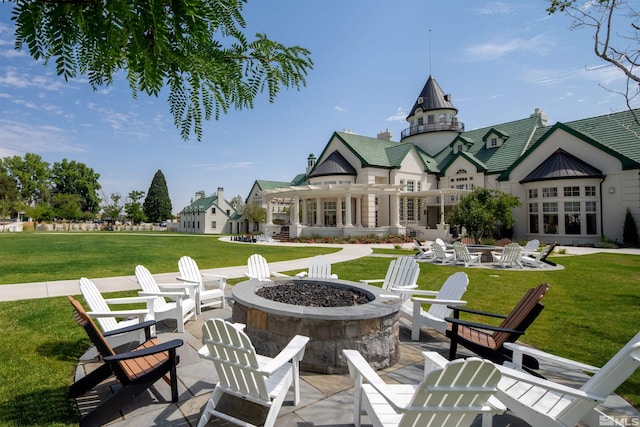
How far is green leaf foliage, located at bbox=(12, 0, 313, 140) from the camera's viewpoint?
150cm

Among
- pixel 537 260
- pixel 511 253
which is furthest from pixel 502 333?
pixel 537 260

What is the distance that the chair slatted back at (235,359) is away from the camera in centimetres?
269

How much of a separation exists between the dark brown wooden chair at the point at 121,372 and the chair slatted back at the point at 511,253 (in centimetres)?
1410

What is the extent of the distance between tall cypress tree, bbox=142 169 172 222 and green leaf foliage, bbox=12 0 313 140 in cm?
8525

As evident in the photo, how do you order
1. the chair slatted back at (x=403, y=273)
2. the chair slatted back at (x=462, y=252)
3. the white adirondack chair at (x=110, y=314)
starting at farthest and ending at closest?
1. the chair slatted back at (x=462, y=252)
2. the chair slatted back at (x=403, y=273)
3. the white adirondack chair at (x=110, y=314)

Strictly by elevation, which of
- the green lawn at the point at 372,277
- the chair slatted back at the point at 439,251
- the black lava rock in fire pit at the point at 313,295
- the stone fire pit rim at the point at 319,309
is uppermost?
the stone fire pit rim at the point at 319,309

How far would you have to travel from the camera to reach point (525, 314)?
13.2 feet

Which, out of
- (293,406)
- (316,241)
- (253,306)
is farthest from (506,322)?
(316,241)

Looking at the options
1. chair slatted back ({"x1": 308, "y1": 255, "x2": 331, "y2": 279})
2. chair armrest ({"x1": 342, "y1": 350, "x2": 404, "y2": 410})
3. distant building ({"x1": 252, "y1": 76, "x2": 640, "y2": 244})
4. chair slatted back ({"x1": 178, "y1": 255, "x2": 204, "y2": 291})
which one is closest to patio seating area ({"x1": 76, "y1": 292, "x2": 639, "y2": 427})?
chair armrest ({"x1": 342, "y1": 350, "x2": 404, "y2": 410})

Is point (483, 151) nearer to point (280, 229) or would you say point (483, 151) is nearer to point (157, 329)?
point (280, 229)

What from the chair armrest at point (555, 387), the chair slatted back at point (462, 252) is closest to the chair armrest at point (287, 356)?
the chair armrest at point (555, 387)

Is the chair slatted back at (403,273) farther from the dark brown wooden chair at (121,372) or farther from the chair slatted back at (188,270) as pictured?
the dark brown wooden chair at (121,372)

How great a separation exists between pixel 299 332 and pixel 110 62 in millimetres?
3393

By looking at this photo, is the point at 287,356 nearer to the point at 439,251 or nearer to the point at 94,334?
the point at 94,334
